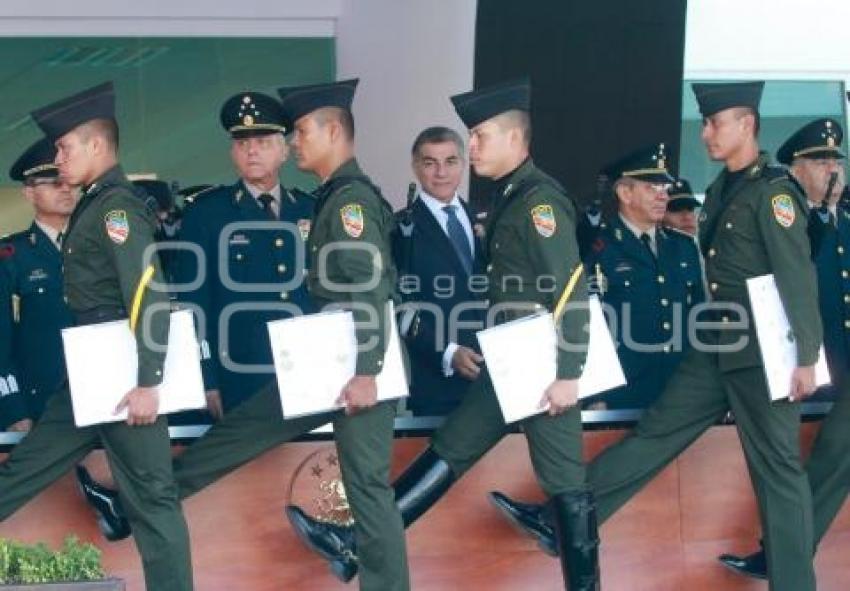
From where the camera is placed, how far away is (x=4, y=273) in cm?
840

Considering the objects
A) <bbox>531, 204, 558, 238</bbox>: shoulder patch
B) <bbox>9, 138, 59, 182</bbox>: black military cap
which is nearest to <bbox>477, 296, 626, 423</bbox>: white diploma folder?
<bbox>531, 204, 558, 238</bbox>: shoulder patch

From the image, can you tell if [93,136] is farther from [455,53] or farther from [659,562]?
[455,53]

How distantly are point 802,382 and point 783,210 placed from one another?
554mm

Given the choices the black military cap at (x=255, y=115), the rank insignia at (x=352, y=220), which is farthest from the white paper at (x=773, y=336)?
the black military cap at (x=255, y=115)

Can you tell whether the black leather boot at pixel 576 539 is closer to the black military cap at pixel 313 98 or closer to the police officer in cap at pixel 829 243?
the police officer in cap at pixel 829 243

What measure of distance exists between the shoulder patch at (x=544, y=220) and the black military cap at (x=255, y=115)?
3.93ft

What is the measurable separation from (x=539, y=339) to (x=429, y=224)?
1276mm

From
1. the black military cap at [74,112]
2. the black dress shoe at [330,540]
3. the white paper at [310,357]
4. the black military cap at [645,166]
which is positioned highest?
the black military cap at [74,112]

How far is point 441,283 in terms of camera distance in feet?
28.2

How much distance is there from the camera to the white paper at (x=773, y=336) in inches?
297

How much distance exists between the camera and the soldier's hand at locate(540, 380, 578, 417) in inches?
291

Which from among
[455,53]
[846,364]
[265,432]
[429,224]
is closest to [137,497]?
[265,432]

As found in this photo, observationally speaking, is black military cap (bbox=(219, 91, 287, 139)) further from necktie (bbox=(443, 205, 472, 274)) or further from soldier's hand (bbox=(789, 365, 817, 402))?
soldier's hand (bbox=(789, 365, 817, 402))

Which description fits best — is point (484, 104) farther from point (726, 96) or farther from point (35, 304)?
point (35, 304)
